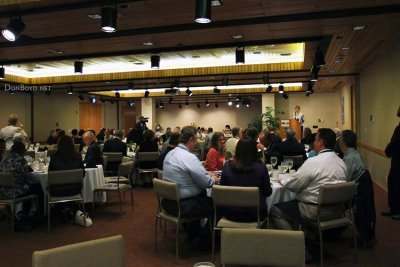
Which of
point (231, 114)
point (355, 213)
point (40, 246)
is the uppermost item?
point (231, 114)

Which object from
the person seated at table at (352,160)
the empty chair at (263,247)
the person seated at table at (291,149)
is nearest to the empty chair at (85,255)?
the empty chair at (263,247)

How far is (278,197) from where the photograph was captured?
163 inches

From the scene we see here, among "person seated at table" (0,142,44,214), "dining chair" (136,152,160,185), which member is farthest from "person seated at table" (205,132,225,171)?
"dining chair" (136,152,160,185)

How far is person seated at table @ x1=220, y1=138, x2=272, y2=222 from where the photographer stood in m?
3.66

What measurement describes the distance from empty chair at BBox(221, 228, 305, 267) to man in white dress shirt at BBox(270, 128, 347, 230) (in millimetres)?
1837

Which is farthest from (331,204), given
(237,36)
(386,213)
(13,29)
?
(13,29)

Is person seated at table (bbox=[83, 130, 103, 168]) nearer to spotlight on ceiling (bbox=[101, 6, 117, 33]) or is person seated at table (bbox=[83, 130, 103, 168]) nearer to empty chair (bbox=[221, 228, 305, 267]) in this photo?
spotlight on ceiling (bbox=[101, 6, 117, 33])

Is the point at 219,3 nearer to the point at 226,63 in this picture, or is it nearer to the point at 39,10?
the point at 39,10

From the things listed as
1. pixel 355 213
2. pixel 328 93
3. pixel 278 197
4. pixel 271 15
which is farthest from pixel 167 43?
pixel 328 93

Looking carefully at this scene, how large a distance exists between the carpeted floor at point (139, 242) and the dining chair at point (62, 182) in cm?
43

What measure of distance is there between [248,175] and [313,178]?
26.0 inches

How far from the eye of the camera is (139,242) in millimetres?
4727

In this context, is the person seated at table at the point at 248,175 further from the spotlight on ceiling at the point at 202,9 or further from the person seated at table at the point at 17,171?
the person seated at table at the point at 17,171

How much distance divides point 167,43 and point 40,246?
4.25m
